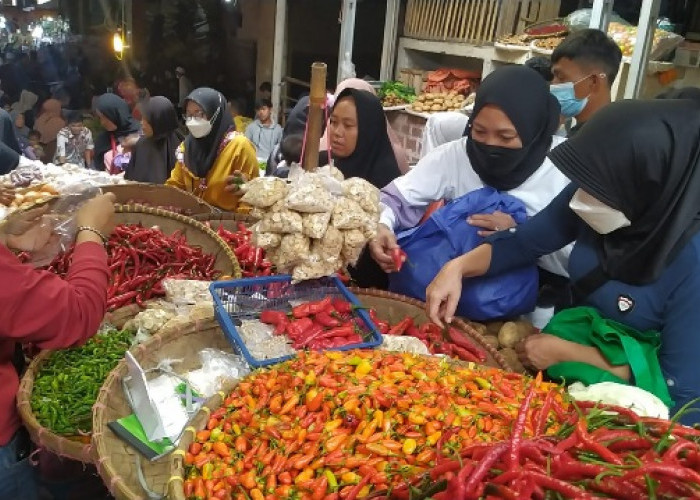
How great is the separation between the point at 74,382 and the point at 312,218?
1141mm

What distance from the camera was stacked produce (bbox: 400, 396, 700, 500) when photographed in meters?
1.26

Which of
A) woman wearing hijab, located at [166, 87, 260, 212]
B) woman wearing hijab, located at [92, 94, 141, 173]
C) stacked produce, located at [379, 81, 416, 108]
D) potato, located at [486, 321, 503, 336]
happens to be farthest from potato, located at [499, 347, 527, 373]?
stacked produce, located at [379, 81, 416, 108]

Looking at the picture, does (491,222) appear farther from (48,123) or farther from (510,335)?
(48,123)

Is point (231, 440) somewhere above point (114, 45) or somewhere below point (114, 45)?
below

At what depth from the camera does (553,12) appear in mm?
7711

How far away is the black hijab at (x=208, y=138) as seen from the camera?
476cm

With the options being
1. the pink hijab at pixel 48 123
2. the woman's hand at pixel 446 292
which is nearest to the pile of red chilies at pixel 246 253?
the woman's hand at pixel 446 292

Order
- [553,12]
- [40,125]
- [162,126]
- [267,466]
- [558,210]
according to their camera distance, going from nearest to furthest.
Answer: [267,466], [558,210], [162,126], [553,12], [40,125]

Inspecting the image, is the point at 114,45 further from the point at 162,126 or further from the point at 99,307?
the point at 99,307

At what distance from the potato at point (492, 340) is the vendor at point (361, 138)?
152 centimetres

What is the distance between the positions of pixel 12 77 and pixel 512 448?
31.6ft

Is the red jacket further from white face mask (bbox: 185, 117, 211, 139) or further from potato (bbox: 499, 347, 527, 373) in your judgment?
white face mask (bbox: 185, 117, 211, 139)

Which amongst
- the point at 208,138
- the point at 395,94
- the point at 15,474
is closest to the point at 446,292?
the point at 15,474

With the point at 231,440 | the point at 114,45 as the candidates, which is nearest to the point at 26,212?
the point at 231,440
